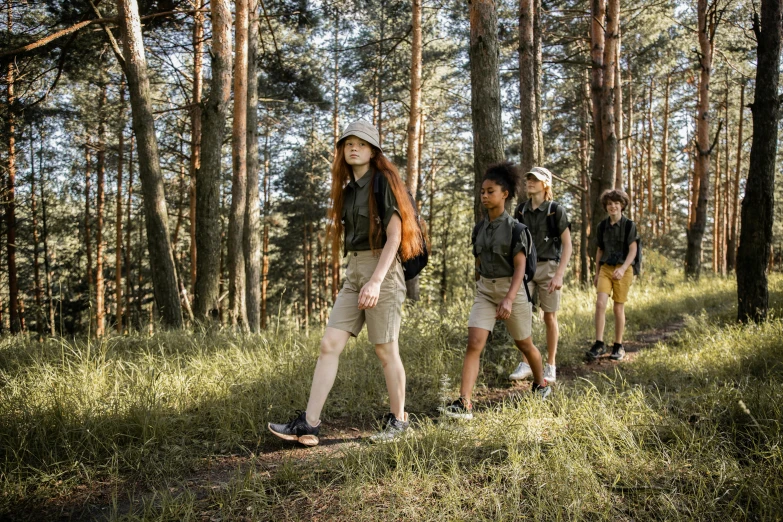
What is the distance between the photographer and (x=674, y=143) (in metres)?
29.8

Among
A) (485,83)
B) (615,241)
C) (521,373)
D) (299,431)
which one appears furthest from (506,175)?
(615,241)

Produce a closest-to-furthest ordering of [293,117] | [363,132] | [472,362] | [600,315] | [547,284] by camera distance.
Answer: [363,132], [472,362], [547,284], [600,315], [293,117]

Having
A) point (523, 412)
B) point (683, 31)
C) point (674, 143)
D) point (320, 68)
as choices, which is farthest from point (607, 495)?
point (674, 143)

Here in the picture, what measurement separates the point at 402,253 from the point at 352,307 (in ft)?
1.73

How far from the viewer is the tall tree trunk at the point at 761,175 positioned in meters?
5.91

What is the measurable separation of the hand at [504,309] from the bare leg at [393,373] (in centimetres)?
96

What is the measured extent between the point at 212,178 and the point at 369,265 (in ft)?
18.1

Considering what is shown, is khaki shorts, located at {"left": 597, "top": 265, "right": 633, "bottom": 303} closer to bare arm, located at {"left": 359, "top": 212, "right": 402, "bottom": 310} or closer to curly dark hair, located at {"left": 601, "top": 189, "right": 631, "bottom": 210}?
curly dark hair, located at {"left": 601, "top": 189, "right": 631, "bottom": 210}

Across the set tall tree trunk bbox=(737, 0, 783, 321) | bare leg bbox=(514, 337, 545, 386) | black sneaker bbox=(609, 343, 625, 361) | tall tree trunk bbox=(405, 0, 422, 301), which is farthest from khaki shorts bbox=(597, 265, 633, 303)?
tall tree trunk bbox=(405, 0, 422, 301)

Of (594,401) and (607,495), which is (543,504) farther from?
(594,401)

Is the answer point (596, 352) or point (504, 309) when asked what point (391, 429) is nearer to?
point (504, 309)

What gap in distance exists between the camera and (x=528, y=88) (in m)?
8.64

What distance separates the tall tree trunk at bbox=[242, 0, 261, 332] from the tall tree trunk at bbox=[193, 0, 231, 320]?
1809mm

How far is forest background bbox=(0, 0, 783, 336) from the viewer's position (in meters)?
8.05
